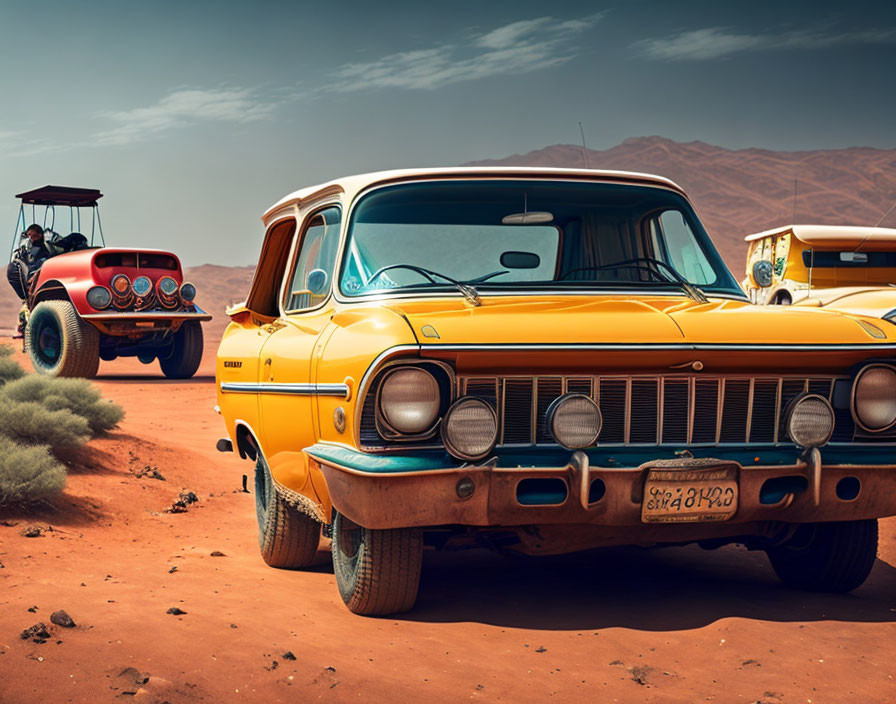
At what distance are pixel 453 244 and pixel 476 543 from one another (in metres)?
1.46

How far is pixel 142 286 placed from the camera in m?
15.7

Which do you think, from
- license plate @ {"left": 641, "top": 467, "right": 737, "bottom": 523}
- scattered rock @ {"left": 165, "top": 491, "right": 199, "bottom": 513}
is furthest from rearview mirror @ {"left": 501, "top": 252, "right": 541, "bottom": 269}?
scattered rock @ {"left": 165, "top": 491, "right": 199, "bottom": 513}

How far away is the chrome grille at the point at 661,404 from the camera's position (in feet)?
13.5

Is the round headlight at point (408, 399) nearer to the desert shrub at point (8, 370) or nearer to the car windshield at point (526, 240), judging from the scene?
the car windshield at point (526, 240)

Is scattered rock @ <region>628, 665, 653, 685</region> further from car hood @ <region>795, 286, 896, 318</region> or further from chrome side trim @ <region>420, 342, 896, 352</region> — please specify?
car hood @ <region>795, 286, 896, 318</region>

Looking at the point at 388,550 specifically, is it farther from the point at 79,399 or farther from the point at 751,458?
the point at 79,399

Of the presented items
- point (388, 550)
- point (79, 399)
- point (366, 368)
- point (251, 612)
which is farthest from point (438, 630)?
point (79, 399)

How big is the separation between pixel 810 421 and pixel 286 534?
2.74m

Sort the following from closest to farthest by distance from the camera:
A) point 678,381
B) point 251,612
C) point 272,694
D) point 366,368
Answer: point 272,694
point 366,368
point 678,381
point 251,612

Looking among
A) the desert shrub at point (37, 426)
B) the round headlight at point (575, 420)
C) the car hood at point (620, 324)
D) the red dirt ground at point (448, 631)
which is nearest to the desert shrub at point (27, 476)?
the red dirt ground at point (448, 631)

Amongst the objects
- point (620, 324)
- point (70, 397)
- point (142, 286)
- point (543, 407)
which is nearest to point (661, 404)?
point (620, 324)

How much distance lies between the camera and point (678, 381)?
4.23 meters

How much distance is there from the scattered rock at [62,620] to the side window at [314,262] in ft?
5.86

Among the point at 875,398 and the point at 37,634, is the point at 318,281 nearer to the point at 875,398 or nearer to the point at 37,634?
the point at 37,634
